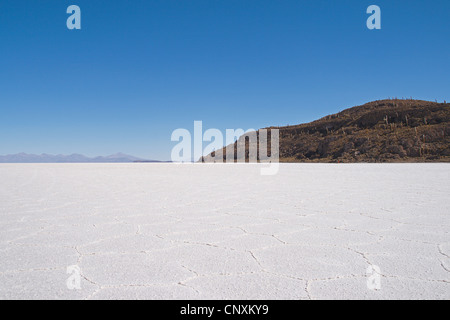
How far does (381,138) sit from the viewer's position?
107ft

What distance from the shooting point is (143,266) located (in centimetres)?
186

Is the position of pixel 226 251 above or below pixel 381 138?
below

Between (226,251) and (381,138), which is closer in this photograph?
(226,251)

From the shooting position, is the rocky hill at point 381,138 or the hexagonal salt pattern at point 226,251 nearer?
the hexagonal salt pattern at point 226,251

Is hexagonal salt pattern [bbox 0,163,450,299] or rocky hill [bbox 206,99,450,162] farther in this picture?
rocky hill [bbox 206,99,450,162]

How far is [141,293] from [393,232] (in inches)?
85.2

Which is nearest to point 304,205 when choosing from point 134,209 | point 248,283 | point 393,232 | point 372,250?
point 393,232

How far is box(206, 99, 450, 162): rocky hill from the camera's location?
90.1 ft

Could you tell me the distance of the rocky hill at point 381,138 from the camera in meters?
27.5

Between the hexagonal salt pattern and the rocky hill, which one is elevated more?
the rocky hill

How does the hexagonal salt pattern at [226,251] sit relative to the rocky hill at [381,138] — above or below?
below
